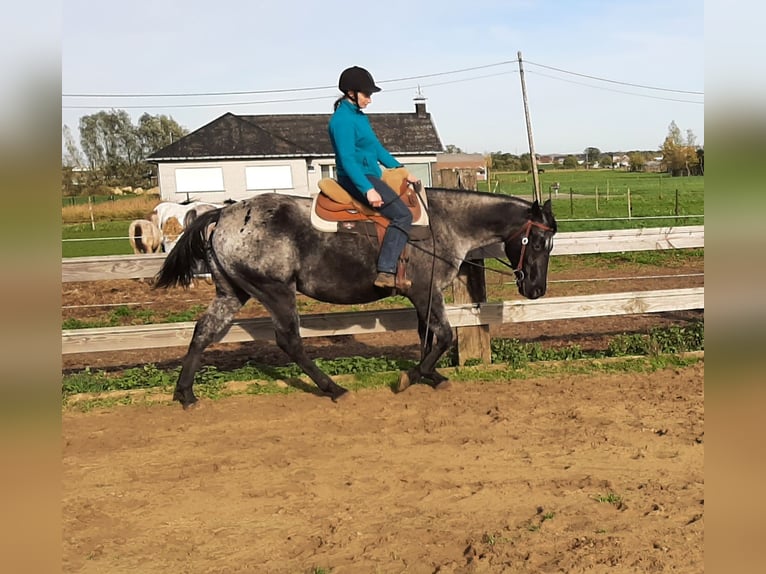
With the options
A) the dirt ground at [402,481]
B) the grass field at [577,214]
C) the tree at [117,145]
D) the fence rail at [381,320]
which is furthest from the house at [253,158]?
the dirt ground at [402,481]

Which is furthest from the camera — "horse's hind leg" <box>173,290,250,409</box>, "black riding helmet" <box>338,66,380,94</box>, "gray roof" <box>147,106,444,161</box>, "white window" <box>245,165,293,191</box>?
"white window" <box>245,165,293,191</box>

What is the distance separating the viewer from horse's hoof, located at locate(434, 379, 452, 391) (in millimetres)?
5945

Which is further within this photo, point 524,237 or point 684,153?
point 524,237

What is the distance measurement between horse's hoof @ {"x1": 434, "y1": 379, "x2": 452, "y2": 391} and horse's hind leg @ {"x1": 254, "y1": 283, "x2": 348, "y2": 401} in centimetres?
86

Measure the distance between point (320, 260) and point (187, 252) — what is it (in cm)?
129

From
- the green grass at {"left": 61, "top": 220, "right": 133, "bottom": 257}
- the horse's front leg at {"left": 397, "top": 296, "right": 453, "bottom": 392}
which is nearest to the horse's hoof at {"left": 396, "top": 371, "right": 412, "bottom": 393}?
the horse's front leg at {"left": 397, "top": 296, "right": 453, "bottom": 392}

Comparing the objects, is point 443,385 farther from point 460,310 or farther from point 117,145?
point 117,145

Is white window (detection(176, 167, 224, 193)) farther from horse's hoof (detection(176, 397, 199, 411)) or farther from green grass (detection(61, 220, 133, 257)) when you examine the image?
horse's hoof (detection(176, 397, 199, 411))

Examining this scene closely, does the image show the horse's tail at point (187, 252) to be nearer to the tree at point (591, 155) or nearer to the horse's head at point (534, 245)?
the horse's head at point (534, 245)

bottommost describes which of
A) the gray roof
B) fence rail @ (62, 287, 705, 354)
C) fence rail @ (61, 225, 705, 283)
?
fence rail @ (62, 287, 705, 354)

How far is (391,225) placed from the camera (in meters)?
5.59

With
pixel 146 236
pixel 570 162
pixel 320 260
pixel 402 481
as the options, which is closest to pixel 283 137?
pixel 146 236
